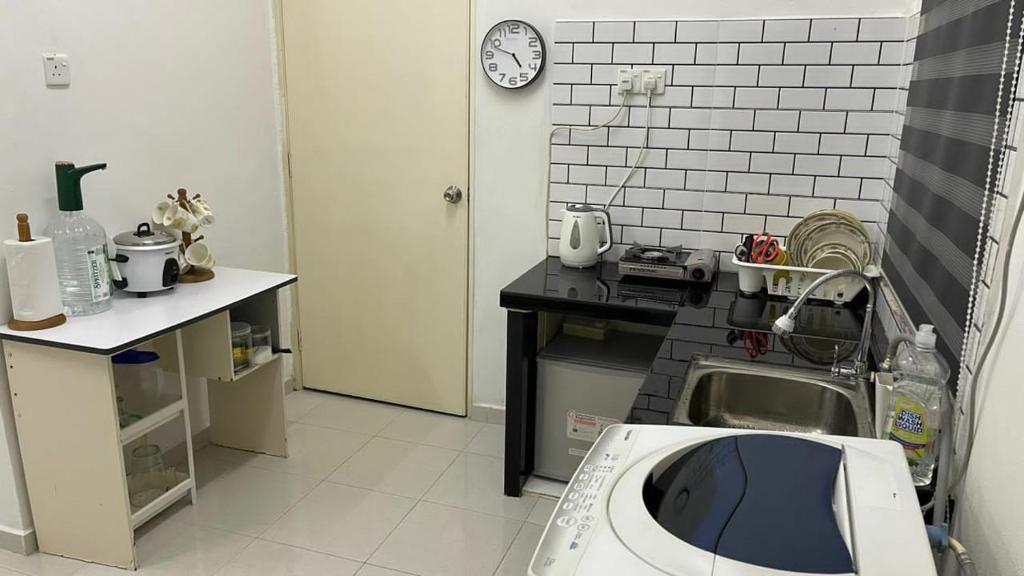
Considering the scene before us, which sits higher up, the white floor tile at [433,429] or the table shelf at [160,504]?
the table shelf at [160,504]

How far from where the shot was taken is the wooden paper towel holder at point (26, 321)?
2176 millimetres

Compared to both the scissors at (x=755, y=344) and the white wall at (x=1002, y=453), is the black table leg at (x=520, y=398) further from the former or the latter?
the white wall at (x=1002, y=453)

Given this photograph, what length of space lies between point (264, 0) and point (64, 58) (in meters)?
1.11

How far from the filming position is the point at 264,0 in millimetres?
3293

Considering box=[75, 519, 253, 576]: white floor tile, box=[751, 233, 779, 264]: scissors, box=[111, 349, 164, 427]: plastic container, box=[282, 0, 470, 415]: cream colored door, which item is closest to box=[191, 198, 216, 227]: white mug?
box=[111, 349, 164, 427]: plastic container

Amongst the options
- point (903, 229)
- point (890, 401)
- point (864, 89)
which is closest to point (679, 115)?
point (864, 89)

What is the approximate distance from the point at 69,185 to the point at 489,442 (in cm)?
186

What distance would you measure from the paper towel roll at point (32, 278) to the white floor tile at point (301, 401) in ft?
4.63

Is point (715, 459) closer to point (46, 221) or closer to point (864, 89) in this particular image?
point (864, 89)

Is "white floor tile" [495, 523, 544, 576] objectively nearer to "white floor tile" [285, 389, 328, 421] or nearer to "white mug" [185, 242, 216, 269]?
"white floor tile" [285, 389, 328, 421]

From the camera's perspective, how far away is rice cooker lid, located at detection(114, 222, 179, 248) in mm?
2488

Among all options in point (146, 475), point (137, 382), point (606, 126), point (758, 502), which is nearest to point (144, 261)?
point (137, 382)

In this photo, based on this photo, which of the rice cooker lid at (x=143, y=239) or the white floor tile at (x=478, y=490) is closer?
the rice cooker lid at (x=143, y=239)

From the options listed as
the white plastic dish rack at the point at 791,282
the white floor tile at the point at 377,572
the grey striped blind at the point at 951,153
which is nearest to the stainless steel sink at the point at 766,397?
the grey striped blind at the point at 951,153
